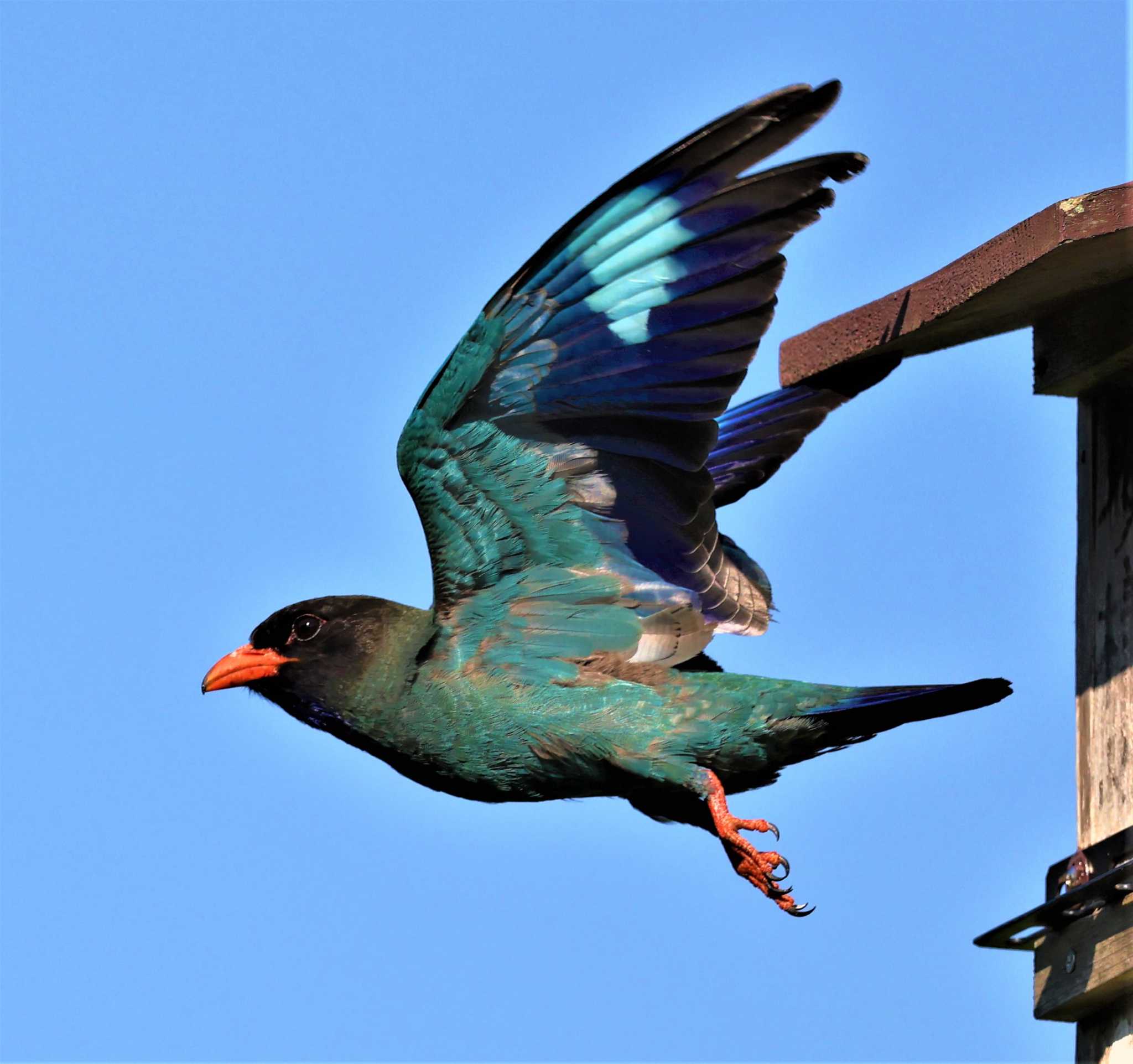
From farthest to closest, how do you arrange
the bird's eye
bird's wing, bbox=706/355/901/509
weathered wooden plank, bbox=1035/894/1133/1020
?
1. bird's wing, bbox=706/355/901/509
2. the bird's eye
3. weathered wooden plank, bbox=1035/894/1133/1020

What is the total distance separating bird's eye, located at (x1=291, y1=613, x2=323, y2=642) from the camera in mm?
7734

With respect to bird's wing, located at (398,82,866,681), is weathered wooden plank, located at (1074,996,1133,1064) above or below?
below

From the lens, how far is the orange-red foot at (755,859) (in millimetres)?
6980

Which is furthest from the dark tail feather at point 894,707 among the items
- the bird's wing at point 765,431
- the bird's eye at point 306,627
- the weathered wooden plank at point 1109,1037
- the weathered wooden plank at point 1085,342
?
the bird's eye at point 306,627

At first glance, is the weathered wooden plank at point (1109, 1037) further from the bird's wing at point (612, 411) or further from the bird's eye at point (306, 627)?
the bird's eye at point (306, 627)

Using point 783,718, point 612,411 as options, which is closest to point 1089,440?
point 783,718

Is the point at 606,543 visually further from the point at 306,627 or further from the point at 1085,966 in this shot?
the point at 1085,966

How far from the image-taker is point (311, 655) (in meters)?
7.67

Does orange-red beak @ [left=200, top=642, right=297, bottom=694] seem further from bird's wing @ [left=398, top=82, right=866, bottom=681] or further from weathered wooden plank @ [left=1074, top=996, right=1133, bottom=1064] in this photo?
weathered wooden plank @ [left=1074, top=996, right=1133, bottom=1064]

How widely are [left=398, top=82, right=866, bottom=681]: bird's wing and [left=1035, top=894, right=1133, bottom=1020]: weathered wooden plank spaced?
144 centimetres

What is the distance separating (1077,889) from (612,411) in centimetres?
197

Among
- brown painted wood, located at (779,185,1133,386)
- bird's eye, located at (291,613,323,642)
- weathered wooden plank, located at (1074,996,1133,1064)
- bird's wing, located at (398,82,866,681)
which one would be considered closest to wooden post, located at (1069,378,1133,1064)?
weathered wooden plank, located at (1074,996,1133,1064)

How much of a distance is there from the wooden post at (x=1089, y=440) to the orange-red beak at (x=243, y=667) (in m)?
2.25

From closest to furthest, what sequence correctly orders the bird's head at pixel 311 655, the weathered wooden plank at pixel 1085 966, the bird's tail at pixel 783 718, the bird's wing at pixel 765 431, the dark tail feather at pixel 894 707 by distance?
the weathered wooden plank at pixel 1085 966 < the dark tail feather at pixel 894 707 < the bird's tail at pixel 783 718 < the bird's head at pixel 311 655 < the bird's wing at pixel 765 431
